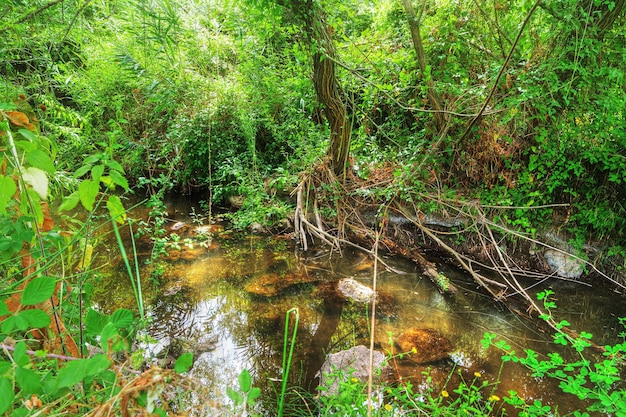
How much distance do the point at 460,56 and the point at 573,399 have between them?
3.46 m

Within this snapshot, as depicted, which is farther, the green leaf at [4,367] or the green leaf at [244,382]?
the green leaf at [244,382]

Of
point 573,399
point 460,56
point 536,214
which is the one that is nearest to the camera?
point 573,399

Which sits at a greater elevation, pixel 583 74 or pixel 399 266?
Result: pixel 583 74

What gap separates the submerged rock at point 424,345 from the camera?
8.39 ft

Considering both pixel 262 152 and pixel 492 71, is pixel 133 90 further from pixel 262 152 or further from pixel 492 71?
pixel 492 71

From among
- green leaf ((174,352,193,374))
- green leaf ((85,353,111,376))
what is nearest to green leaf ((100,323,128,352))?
green leaf ((85,353,111,376))

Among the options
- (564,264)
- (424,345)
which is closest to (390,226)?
(424,345)

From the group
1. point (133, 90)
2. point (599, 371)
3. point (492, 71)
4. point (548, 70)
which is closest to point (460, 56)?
point (492, 71)

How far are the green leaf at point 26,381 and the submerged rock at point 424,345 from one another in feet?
7.64

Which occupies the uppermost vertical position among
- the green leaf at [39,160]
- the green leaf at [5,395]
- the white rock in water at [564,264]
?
the green leaf at [39,160]

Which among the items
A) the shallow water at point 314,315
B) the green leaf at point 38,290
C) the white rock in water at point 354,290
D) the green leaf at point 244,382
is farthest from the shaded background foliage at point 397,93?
the green leaf at point 244,382

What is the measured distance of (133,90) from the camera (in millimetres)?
5488

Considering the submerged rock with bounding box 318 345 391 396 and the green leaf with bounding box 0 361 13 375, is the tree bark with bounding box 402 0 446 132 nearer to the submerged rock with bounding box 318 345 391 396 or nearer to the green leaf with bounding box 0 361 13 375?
the submerged rock with bounding box 318 345 391 396

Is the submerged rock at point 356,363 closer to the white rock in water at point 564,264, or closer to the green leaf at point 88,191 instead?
the green leaf at point 88,191
